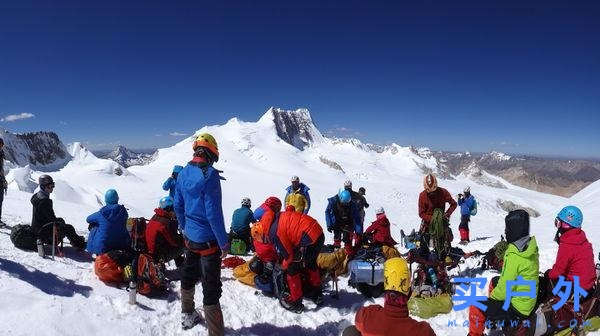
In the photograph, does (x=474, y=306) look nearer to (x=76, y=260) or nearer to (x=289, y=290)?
(x=289, y=290)

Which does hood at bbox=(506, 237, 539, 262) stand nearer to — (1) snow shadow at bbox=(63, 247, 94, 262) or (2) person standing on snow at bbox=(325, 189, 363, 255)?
(2) person standing on snow at bbox=(325, 189, 363, 255)

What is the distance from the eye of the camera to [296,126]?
531ft

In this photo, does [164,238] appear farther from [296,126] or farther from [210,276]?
[296,126]

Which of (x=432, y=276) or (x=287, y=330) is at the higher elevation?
(x=432, y=276)

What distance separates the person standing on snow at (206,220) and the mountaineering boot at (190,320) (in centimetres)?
52

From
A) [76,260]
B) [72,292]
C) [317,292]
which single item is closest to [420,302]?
[317,292]

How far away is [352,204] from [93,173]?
46371 millimetres

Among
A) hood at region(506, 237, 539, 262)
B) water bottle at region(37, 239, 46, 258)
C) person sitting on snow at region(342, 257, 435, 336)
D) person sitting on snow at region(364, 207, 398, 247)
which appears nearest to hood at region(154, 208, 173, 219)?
water bottle at region(37, 239, 46, 258)

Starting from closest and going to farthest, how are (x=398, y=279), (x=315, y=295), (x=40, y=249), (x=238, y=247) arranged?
(x=398, y=279) → (x=315, y=295) → (x=40, y=249) → (x=238, y=247)

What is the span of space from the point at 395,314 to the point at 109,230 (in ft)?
18.5

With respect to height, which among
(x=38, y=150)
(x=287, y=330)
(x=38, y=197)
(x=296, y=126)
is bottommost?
(x=287, y=330)

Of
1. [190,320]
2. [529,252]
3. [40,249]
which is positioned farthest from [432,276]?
[40,249]

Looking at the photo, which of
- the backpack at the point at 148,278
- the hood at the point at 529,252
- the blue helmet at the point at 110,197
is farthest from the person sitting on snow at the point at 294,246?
the blue helmet at the point at 110,197

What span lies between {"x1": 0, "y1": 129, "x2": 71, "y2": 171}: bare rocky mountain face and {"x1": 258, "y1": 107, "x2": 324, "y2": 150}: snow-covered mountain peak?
112043 mm
